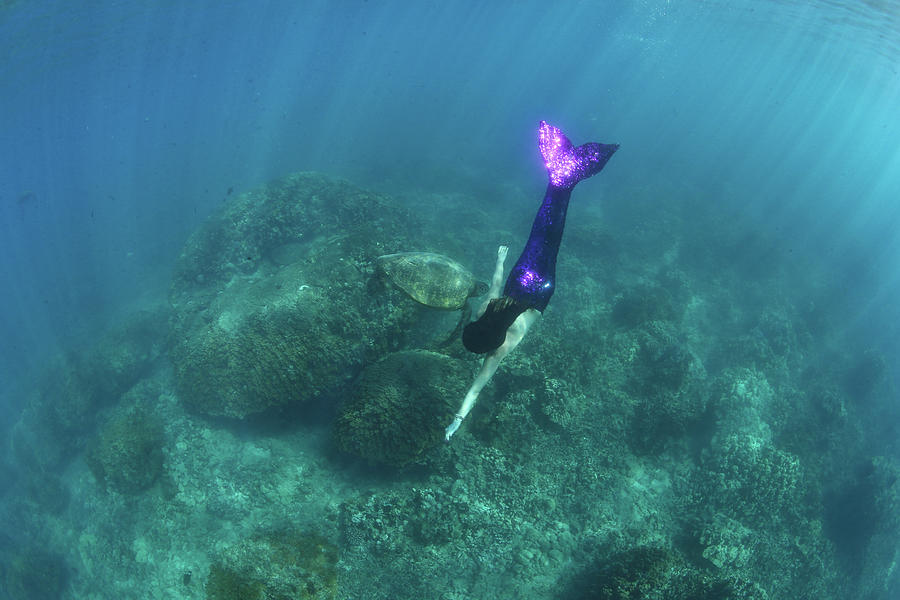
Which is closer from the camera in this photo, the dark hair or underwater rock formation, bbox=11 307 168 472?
the dark hair

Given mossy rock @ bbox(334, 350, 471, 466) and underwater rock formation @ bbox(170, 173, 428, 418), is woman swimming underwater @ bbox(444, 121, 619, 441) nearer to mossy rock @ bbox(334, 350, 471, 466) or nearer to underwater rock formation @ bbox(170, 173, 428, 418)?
mossy rock @ bbox(334, 350, 471, 466)

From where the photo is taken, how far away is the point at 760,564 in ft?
25.5

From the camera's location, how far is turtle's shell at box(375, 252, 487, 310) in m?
7.66

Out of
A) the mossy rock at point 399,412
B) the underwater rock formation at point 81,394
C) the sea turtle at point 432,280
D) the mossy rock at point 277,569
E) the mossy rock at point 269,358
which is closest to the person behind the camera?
the mossy rock at point 277,569

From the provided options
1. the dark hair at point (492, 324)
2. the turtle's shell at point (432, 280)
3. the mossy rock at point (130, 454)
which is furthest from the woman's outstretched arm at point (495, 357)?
the mossy rock at point (130, 454)

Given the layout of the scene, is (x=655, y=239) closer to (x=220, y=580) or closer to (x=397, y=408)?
(x=397, y=408)

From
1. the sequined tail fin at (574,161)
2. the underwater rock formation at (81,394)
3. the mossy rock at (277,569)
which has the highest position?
the sequined tail fin at (574,161)

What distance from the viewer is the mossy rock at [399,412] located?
6.93 meters

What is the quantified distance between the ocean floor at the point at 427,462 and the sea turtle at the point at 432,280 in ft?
2.93

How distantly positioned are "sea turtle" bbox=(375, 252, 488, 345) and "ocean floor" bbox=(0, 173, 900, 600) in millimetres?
892

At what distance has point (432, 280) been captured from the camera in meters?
7.73

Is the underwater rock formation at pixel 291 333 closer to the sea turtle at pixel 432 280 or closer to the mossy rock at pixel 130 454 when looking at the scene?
the mossy rock at pixel 130 454

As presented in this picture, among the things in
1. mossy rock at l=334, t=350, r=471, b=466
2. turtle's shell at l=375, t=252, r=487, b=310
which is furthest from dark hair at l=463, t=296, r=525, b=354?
turtle's shell at l=375, t=252, r=487, b=310

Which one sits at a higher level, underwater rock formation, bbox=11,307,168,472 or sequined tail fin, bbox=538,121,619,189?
sequined tail fin, bbox=538,121,619,189
